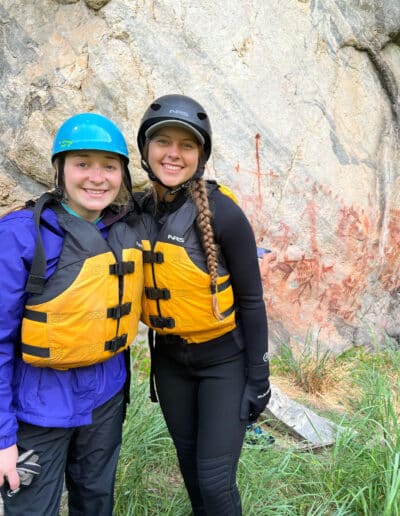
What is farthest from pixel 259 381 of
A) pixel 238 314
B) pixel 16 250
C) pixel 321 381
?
pixel 321 381

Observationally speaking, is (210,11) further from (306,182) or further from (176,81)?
(306,182)

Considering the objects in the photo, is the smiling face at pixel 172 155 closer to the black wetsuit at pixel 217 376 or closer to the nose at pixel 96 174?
the black wetsuit at pixel 217 376

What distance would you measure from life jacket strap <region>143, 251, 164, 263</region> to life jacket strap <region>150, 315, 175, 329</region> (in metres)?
0.26

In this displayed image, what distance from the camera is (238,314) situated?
2250mm

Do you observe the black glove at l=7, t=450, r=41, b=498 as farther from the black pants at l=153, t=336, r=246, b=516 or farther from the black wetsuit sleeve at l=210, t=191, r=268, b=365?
the black wetsuit sleeve at l=210, t=191, r=268, b=365

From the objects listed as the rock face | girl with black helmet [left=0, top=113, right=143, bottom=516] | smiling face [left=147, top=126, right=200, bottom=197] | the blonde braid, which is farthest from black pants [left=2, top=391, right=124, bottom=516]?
the rock face

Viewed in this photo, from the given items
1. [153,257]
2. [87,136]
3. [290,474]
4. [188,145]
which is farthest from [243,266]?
[290,474]

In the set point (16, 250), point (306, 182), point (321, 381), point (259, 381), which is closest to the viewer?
point (16, 250)

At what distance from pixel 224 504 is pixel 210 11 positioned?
4762 millimetres

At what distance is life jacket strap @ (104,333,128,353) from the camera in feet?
6.32

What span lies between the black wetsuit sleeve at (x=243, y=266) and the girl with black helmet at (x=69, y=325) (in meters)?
0.39

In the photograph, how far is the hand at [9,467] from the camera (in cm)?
170

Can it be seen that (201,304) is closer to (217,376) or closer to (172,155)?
(217,376)

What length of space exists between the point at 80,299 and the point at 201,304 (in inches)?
21.9
